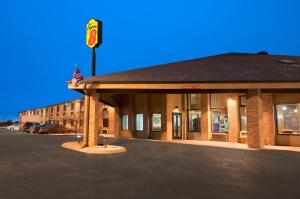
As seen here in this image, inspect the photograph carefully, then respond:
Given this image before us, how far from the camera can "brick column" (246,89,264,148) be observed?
50.7 feet

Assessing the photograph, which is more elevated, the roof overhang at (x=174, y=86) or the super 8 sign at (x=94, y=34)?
the super 8 sign at (x=94, y=34)

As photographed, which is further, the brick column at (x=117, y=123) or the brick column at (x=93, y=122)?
the brick column at (x=117, y=123)

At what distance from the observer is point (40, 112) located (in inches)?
2736

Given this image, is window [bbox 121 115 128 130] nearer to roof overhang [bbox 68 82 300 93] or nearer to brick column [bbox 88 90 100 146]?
brick column [bbox 88 90 100 146]

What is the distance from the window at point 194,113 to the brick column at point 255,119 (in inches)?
310

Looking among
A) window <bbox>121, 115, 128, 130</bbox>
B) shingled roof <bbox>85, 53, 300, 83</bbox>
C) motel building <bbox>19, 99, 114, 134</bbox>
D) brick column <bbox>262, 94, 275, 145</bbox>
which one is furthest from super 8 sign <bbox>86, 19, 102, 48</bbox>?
motel building <bbox>19, 99, 114, 134</bbox>

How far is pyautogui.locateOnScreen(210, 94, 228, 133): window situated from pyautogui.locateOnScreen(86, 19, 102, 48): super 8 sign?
11510 mm

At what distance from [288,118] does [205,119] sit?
7211 millimetres

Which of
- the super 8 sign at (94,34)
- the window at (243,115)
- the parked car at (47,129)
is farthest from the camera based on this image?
the parked car at (47,129)

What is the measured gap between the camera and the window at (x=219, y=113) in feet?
72.2

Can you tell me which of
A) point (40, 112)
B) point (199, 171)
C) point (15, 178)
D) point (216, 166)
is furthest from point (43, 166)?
point (40, 112)

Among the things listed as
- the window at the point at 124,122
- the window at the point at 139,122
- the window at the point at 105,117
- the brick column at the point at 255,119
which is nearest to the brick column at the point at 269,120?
the brick column at the point at 255,119

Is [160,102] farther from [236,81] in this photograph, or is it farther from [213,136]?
[236,81]

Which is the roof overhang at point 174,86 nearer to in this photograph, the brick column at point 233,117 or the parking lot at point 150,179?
the brick column at point 233,117
